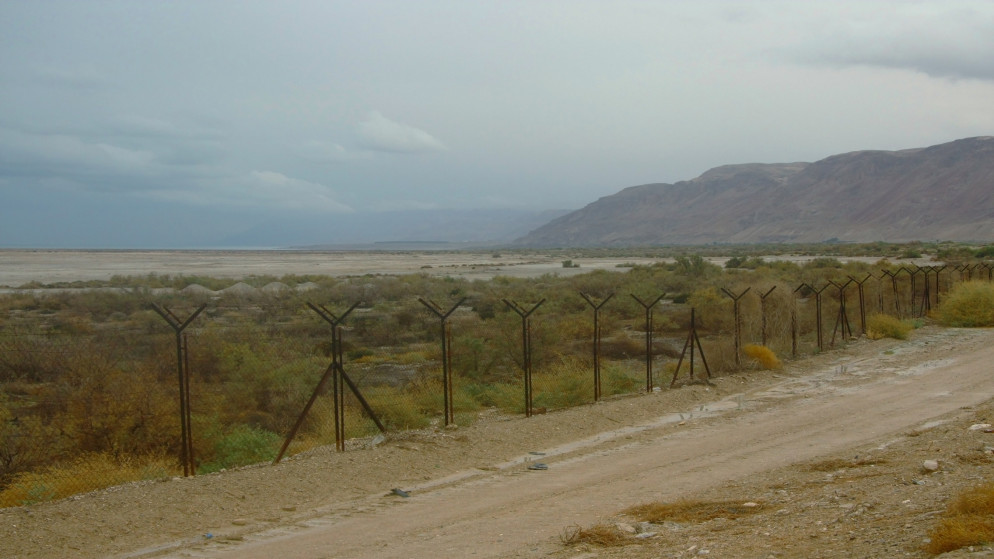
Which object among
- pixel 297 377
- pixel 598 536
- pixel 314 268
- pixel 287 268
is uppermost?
pixel 287 268

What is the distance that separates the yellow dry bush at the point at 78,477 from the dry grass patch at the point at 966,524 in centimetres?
958

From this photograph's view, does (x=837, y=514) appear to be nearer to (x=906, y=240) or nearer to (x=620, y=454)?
(x=620, y=454)

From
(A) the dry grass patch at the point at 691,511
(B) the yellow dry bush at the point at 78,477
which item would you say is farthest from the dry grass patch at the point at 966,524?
(B) the yellow dry bush at the point at 78,477

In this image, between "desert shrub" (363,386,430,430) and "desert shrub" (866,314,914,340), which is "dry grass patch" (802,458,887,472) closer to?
"desert shrub" (363,386,430,430)

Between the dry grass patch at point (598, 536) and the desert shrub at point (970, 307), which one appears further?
the desert shrub at point (970, 307)

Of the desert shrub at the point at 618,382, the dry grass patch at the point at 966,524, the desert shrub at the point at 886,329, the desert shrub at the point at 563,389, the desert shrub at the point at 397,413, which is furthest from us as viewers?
the desert shrub at the point at 886,329

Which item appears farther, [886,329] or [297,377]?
[886,329]

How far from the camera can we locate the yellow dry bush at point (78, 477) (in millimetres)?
10320

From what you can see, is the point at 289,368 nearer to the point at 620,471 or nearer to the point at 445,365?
the point at 445,365

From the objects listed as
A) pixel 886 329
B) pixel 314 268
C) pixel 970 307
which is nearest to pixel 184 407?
pixel 886 329

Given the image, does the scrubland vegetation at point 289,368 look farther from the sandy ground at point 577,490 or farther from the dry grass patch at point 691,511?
the dry grass patch at point 691,511

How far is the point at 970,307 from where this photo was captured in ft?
97.2

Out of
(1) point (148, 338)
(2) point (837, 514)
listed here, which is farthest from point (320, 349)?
(2) point (837, 514)

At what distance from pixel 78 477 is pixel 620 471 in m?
7.32
